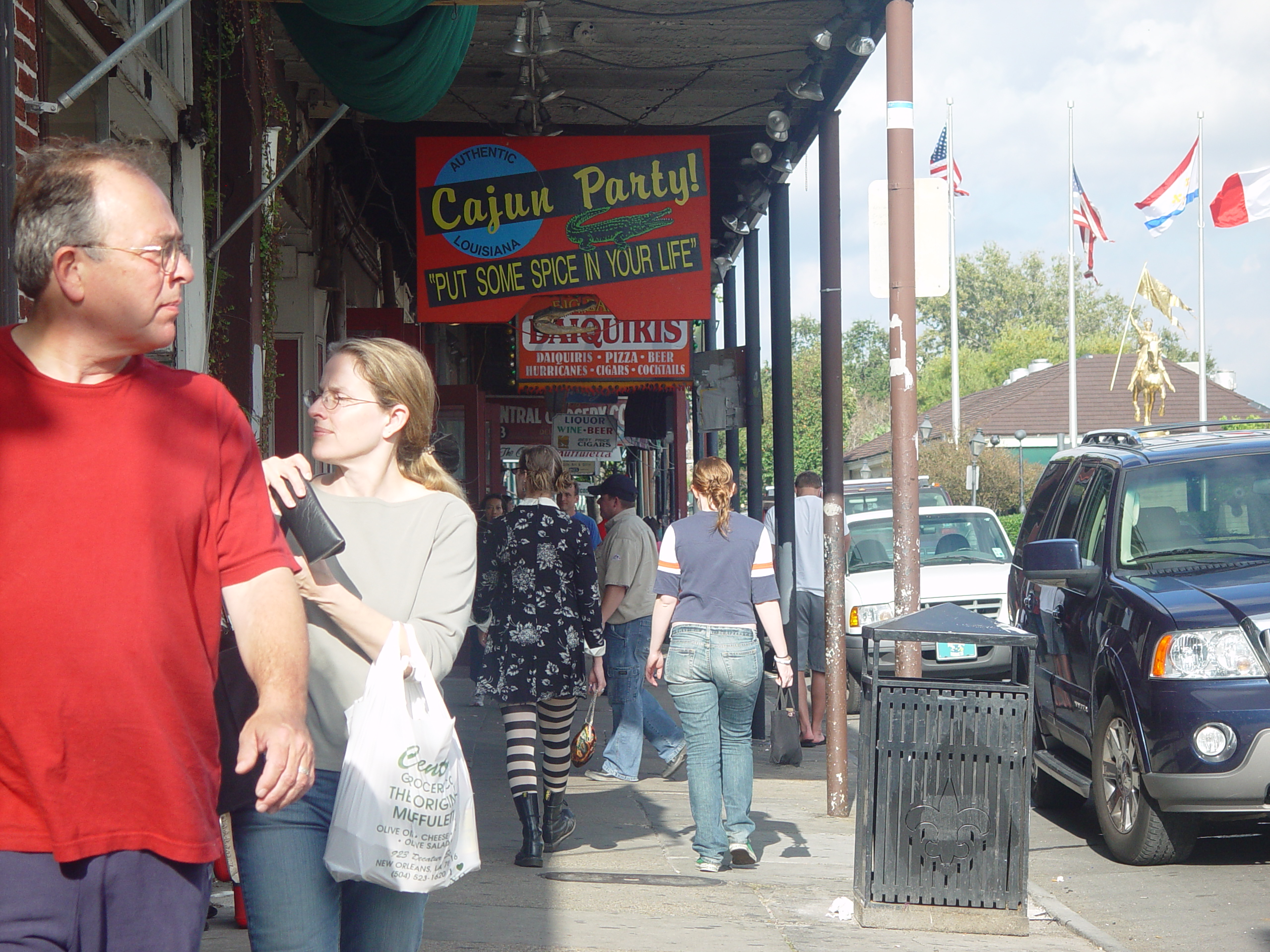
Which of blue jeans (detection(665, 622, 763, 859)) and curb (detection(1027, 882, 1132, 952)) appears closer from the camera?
curb (detection(1027, 882, 1132, 952))

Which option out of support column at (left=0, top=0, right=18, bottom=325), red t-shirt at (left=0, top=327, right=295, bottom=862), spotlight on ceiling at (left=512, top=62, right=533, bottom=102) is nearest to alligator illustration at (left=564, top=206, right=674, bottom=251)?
spotlight on ceiling at (left=512, top=62, right=533, bottom=102)

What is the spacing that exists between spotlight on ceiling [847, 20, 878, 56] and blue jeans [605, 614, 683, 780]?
3.85 metres

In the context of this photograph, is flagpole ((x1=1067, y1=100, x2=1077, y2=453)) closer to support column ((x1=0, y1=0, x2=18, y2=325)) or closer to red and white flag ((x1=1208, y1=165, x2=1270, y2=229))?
red and white flag ((x1=1208, y1=165, x2=1270, y2=229))

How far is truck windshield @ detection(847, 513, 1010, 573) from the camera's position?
1386 cm

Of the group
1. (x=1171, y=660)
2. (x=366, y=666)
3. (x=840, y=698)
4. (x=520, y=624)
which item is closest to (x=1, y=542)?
(x=366, y=666)

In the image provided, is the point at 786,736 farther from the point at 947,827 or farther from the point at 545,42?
the point at 545,42

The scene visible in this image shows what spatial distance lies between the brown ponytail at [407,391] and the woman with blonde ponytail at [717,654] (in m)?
3.23

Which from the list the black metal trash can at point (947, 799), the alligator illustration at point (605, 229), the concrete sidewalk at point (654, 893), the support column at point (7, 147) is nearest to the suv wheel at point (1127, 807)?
the concrete sidewalk at point (654, 893)

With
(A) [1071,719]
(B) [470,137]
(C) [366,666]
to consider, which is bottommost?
(A) [1071,719]

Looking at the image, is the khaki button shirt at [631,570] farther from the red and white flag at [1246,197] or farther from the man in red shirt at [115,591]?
the red and white flag at [1246,197]

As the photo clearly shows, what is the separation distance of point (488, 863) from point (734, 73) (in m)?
5.90

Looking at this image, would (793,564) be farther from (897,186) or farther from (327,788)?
(327,788)

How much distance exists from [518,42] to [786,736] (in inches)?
195

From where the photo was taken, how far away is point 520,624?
6664mm
